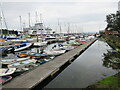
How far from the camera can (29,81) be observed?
9047 mm

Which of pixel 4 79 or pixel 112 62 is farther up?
pixel 4 79

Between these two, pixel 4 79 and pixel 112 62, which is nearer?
pixel 4 79

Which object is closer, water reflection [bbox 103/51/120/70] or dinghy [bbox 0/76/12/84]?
dinghy [bbox 0/76/12/84]

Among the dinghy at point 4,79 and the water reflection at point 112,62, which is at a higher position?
the dinghy at point 4,79

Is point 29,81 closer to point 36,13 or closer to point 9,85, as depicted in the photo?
point 9,85

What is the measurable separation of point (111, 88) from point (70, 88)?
11.1 feet

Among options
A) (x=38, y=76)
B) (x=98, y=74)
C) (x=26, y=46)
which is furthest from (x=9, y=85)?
(x=26, y=46)

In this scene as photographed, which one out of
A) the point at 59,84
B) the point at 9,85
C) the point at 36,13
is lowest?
the point at 59,84

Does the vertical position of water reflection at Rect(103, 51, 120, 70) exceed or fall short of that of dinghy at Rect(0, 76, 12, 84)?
it falls short

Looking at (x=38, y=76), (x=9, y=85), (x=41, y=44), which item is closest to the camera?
(x=9, y=85)

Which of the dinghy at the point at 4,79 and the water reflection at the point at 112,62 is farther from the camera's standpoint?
the water reflection at the point at 112,62

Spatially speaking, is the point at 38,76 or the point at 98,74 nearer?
the point at 38,76

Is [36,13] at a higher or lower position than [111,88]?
higher

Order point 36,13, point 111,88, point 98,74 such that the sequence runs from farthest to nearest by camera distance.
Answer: point 36,13 < point 98,74 < point 111,88
